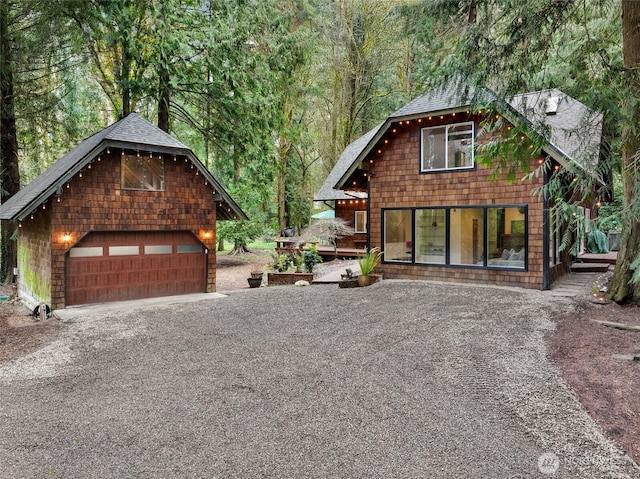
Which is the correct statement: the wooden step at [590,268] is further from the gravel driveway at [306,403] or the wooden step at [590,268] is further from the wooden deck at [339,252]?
the wooden deck at [339,252]

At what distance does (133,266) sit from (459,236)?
9034 mm

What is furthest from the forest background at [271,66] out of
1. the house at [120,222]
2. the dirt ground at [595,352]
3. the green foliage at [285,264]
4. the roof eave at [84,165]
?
the green foliage at [285,264]

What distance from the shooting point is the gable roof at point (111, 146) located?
8.87 meters

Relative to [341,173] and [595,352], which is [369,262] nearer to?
[595,352]

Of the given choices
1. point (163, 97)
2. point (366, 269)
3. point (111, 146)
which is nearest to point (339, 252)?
point (366, 269)

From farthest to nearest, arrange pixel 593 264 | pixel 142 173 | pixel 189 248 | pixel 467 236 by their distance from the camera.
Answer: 1. pixel 593 264
2. pixel 189 248
3. pixel 467 236
4. pixel 142 173

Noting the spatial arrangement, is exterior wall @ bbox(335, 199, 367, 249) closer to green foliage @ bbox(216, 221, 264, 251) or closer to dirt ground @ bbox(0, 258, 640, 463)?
green foliage @ bbox(216, 221, 264, 251)

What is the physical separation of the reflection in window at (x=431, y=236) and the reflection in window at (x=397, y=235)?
0.92 feet

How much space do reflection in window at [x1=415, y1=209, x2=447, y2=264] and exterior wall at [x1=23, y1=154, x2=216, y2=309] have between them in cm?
617

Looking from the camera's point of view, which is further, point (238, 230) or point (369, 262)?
point (238, 230)

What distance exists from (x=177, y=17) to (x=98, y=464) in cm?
1328

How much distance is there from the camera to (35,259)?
1074 cm

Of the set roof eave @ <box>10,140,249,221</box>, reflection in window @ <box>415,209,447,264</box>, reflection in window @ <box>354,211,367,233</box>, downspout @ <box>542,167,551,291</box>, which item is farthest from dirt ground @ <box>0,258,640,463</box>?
reflection in window @ <box>354,211,367,233</box>

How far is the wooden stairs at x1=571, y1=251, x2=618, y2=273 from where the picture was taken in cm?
1266
